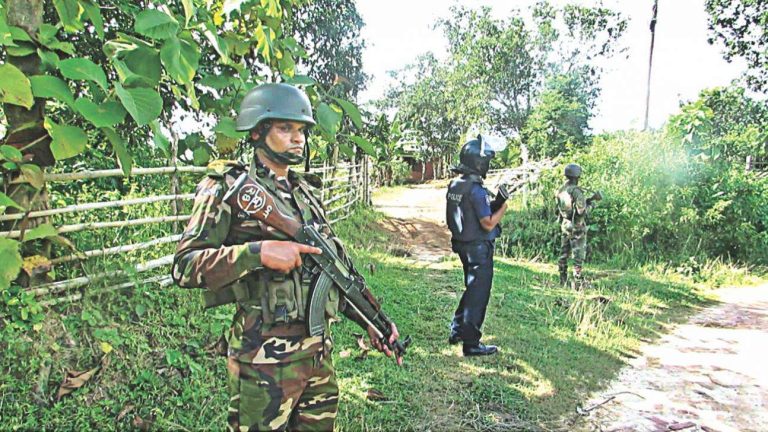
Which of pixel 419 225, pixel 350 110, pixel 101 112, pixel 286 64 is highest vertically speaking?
pixel 286 64

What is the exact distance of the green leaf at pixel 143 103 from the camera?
174 centimetres

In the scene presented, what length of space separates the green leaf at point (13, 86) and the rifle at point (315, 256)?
0.74m

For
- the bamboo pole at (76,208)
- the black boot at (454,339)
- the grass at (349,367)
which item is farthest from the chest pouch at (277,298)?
the black boot at (454,339)

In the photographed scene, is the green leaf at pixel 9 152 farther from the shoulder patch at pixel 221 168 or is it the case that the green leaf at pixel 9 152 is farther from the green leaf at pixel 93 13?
the shoulder patch at pixel 221 168

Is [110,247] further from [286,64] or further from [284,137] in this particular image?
[284,137]

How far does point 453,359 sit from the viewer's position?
4.23m

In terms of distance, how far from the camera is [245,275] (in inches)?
71.8

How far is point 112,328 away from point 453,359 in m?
2.49

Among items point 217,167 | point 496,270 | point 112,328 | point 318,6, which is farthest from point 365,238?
point 217,167

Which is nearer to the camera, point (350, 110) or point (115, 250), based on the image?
point (350, 110)

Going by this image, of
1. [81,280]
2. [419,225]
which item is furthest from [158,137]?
[419,225]

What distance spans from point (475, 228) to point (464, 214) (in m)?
0.15

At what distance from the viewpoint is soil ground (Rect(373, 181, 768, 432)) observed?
3.49m

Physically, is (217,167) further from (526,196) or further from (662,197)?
(526,196)
